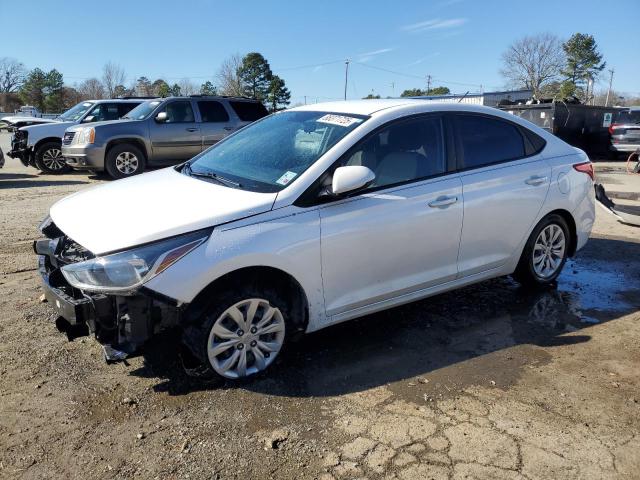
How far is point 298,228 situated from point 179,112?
10.1 m

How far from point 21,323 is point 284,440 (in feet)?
8.41

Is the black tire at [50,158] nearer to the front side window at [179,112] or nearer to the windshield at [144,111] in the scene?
the windshield at [144,111]

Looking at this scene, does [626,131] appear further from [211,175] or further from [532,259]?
[211,175]

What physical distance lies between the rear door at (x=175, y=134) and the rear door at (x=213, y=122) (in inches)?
6.5

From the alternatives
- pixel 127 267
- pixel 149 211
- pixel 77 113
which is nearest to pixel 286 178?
pixel 149 211

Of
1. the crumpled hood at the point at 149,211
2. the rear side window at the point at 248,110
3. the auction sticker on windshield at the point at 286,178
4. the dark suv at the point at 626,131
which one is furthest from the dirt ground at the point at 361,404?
the dark suv at the point at 626,131

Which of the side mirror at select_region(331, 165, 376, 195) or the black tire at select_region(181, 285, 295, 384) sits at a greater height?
the side mirror at select_region(331, 165, 376, 195)

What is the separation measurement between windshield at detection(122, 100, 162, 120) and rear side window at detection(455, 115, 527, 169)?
962cm

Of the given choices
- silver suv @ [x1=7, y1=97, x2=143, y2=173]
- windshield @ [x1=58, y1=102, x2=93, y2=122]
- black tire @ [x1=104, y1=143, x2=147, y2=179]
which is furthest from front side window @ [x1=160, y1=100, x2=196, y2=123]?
windshield @ [x1=58, y1=102, x2=93, y2=122]

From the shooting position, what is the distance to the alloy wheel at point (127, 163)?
12.1 metres

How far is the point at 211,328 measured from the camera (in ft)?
10.6

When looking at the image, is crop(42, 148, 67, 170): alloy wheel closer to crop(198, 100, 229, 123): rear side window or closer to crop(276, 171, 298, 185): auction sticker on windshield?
crop(198, 100, 229, 123): rear side window

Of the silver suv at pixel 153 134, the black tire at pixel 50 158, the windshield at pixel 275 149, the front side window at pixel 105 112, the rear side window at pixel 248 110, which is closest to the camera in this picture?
the windshield at pixel 275 149

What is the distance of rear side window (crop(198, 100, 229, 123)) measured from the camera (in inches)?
503
